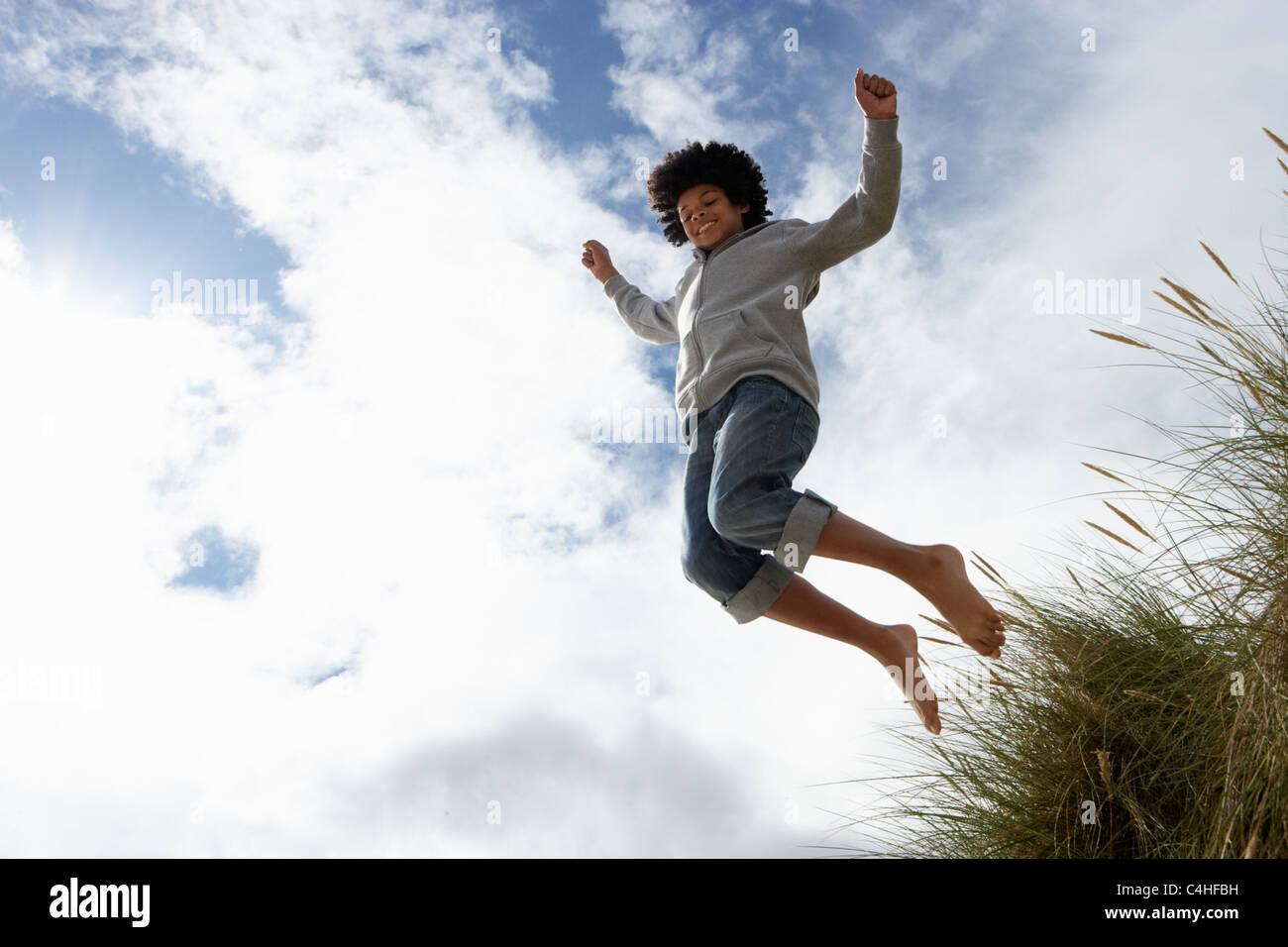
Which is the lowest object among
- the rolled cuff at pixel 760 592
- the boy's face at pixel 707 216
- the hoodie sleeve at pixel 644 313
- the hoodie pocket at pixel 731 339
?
the rolled cuff at pixel 760 592

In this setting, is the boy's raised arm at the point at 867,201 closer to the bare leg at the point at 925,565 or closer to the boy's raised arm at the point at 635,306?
the boy's raised arm at the point at 635,306

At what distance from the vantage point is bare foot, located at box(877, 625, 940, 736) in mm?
2338

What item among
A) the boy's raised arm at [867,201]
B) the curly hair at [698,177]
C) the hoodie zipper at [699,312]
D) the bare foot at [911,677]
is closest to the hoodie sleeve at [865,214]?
the boy's raised arm at [867,201]

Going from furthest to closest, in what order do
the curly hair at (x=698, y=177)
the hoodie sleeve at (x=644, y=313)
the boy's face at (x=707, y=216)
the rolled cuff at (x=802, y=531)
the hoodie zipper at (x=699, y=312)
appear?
1. the curly hair at (x=698, y=177)
2. the hoodie sleeve at (x=644, y=313)
3. the boy's face at (x=707, y=216)
4. the hoodie zipper at (x=699, y=312)
5. the rolled cuff at (x=802, y=531)

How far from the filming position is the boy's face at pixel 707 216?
2.92 meters

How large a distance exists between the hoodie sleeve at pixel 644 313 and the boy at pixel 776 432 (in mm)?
142

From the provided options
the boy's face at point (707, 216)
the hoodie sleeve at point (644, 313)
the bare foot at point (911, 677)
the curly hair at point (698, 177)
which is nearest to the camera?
the bare foot at point (911, 677)

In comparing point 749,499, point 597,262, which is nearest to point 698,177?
point 597,262

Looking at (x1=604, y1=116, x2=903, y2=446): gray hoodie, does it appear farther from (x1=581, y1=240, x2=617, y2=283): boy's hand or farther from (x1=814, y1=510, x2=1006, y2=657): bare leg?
(x1=581, y1=240, x2=617, y2=283): boy's hand

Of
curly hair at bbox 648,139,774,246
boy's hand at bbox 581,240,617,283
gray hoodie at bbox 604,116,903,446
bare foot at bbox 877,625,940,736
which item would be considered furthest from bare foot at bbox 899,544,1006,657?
boy's hand at bbox 581,240,617,283
